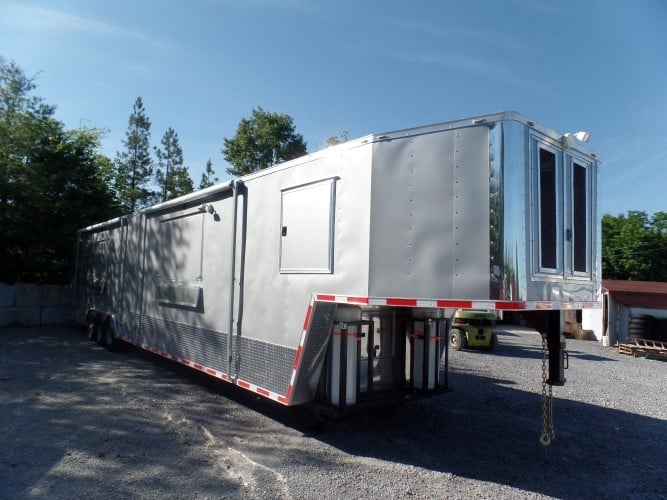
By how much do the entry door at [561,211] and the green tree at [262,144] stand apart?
81.1ft

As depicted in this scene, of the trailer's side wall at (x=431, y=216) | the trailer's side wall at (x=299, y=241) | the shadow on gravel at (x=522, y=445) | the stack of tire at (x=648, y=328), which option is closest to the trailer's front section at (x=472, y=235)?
the trailer's side wall at (x=431, y=216)

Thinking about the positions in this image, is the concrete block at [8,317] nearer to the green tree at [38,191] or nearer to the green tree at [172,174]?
the green tree at [38,191]

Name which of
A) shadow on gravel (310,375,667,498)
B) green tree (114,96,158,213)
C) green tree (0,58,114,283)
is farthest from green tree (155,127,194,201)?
shadow on gravel (310,375,667,498)

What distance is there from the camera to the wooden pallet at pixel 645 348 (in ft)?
47.1

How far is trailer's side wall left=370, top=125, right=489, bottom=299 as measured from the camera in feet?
13.7

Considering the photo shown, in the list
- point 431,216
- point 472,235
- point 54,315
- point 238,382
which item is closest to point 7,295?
point 54,315

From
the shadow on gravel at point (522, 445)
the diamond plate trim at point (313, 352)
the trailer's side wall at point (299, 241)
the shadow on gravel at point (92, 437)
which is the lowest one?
the shadow on gravel at point (522, 445)

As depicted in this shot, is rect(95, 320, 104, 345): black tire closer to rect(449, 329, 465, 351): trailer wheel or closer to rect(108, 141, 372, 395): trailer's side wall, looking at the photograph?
rect(108, 141, 372, 395): trailer's side wall

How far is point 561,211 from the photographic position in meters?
4.85

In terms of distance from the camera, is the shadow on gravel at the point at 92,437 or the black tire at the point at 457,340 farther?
the black tire at the point at 457,340

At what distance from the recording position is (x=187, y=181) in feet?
109

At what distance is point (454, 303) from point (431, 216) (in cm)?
85

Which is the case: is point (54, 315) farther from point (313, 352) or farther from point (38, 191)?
point (313, 352)

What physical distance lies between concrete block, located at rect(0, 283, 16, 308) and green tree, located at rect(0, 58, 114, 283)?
1.82ft
